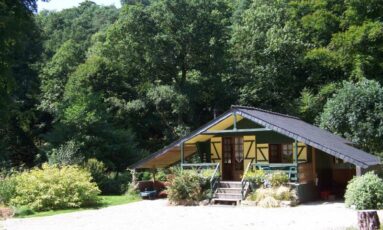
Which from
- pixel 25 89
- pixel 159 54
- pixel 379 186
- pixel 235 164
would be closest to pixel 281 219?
pixel 379 186

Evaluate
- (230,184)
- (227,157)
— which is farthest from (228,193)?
(227,157)

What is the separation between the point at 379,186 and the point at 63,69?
29.1 m

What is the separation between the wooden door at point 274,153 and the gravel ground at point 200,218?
3.82 m

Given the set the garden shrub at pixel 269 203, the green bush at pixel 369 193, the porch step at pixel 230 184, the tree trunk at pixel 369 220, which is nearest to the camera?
the tree trunk at pixel 369 220

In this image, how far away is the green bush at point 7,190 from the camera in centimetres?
1948

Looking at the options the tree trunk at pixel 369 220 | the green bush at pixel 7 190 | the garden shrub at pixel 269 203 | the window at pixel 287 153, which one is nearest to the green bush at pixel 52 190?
the green bush at pixel 7 190

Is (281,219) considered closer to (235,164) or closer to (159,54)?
(235,164)

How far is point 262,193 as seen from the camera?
19.0m

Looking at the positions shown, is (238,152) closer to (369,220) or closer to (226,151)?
(226,151)

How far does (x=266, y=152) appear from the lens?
74.6ft

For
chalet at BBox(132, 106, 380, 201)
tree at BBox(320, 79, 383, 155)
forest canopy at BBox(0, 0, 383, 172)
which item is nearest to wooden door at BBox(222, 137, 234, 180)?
chalet at BBox(132, 106, 380, 201)

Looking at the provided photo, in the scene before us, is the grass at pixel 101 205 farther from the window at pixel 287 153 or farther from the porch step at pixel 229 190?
the window at pixel 287 153

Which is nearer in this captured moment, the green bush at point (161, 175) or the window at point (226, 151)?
the window at point (226, 151)

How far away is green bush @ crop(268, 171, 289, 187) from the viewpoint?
19.2 meters
